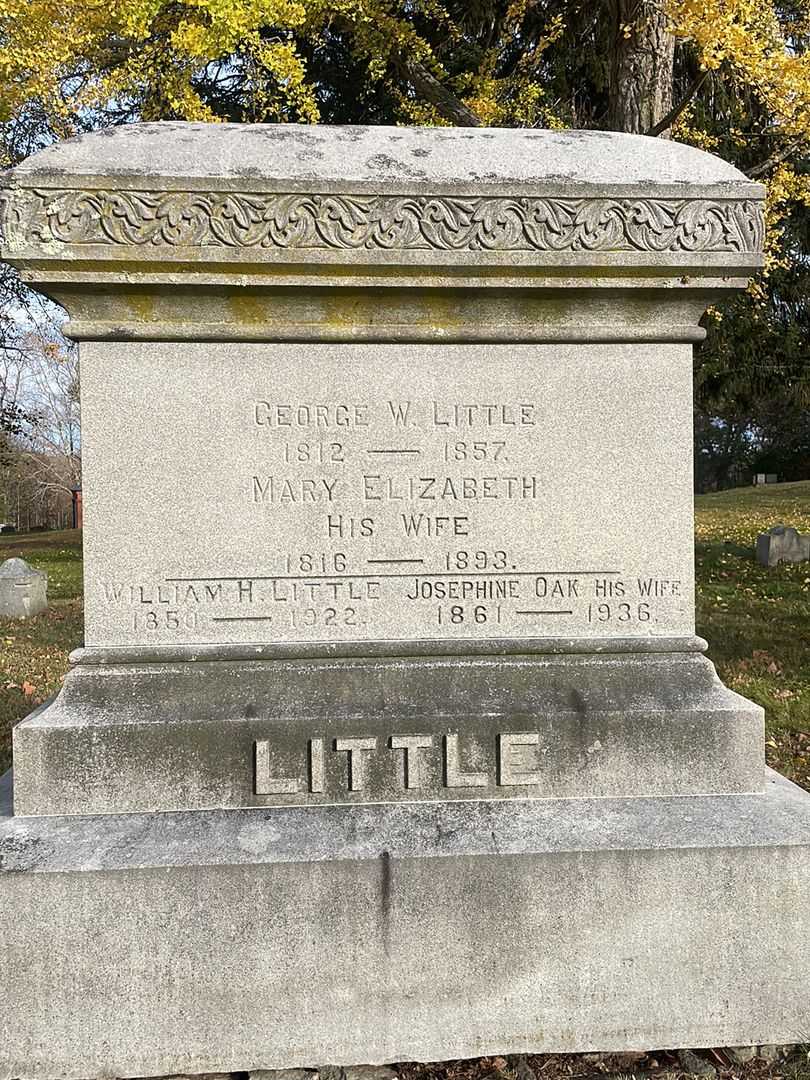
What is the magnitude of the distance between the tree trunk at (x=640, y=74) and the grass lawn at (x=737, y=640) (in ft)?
19.7

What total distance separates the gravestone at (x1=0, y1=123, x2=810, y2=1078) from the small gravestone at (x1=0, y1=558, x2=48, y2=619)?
9628 millimetres

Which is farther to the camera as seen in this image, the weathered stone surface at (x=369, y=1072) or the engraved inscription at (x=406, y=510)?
the engraved inscription at (x=406, y=510)

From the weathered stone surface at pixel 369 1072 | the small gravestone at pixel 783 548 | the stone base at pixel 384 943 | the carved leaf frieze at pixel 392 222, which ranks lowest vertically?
the weathered stone surface at pixel 369 1072

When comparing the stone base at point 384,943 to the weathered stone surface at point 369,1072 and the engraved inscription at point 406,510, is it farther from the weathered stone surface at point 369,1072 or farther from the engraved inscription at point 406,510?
the engraved inscription at point 406,510

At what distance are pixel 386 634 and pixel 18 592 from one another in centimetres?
1003

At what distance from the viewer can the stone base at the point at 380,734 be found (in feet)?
8.87

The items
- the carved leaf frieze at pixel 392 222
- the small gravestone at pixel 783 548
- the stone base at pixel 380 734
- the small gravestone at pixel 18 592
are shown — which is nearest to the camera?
the carved leaf frieze at pixel 392 222

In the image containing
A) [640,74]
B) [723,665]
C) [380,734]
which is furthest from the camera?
[640,74]

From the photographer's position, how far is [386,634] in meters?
2.91

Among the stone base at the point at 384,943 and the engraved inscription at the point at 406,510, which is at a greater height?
the engraved inscription at the point at 406,510

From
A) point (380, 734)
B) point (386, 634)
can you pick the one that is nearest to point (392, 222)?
point (386, 634)

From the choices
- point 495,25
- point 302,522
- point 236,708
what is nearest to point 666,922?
point 236,708

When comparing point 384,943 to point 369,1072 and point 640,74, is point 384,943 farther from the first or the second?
point 640,74

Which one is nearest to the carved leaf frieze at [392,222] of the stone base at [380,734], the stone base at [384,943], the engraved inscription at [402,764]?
the stone base at [380,734]
